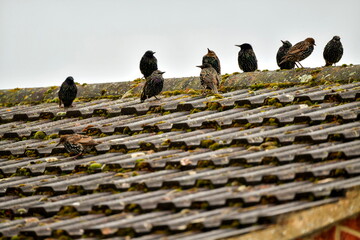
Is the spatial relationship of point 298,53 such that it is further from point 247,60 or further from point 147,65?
point 147,65

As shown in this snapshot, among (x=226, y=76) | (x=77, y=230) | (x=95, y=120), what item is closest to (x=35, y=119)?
(x=95, y=120)

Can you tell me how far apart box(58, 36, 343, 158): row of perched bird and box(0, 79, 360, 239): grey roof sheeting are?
16 centimetres

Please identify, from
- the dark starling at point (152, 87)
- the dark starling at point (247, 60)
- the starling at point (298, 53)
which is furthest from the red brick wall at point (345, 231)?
the dark starling at point (247, 60)

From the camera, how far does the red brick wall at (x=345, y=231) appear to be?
450 cm

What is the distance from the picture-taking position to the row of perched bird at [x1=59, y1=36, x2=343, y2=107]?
8.52 metres

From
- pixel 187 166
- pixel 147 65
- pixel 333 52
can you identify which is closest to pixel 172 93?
pixel 147 65

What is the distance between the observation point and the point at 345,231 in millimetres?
4555

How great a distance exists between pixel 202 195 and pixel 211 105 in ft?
8.97

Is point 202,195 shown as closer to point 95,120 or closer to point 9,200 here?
point 9,200

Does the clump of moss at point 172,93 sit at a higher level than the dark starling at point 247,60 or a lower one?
lower

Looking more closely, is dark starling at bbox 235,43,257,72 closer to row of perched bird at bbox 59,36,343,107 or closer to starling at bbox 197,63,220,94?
row of perched bird at bbox 59,36,343,107

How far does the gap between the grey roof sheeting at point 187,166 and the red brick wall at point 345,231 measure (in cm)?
26

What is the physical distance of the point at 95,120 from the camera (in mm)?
8039

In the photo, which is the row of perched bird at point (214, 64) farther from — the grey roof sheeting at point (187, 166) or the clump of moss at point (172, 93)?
the grey roof sheeting at point (187, 166)
